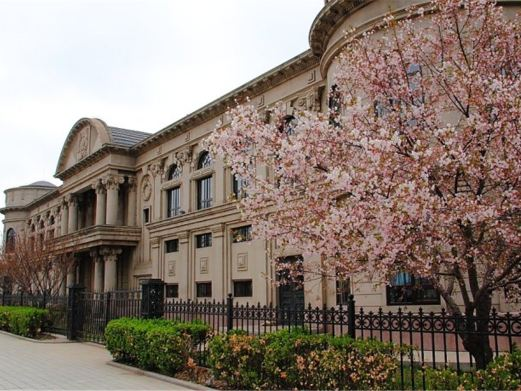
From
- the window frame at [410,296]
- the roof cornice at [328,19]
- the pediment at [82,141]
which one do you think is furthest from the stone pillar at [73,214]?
the window frame at [410,296]

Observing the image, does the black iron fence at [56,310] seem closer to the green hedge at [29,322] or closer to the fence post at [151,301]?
the green hedge at [29,322]

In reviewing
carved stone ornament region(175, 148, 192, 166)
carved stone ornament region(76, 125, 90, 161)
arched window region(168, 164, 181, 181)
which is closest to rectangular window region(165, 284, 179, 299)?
arched window region(168, 164, 181, 181)

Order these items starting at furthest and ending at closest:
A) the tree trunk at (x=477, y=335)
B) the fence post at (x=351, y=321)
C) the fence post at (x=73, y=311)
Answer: the fence post at (x=73, y=311) < the fence post at (x=351, y=321) < the tree trunk at (x=477, y=335)

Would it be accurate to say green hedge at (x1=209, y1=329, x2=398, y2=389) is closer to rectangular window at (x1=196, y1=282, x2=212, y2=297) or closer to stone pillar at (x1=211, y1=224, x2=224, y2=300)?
stone pillar at (x1=211, y1=224, x2=224, y2=300)

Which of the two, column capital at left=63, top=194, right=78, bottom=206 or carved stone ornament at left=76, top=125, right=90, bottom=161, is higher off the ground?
carved stone ornament at left=76, top=125, right=90, bottom=161

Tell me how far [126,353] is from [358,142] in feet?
26.5

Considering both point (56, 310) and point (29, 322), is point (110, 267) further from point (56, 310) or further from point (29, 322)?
point (29, 322)

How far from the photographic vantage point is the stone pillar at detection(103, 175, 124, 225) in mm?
38656

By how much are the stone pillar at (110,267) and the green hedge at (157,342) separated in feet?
83.2

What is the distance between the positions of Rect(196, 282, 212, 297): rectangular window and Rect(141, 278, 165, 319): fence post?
15.7 meters

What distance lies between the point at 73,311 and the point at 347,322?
1308cm

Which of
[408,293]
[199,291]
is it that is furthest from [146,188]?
[408,293]

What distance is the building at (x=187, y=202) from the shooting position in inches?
799

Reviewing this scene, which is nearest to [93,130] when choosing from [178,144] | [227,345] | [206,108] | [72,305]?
[178,144]
